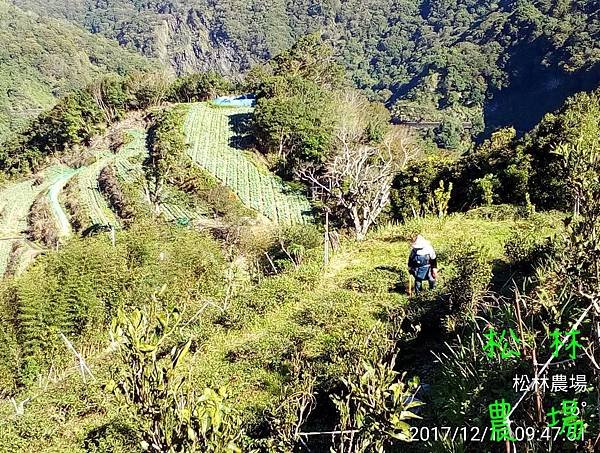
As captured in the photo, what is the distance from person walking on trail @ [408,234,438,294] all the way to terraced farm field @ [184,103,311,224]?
68.0 feet

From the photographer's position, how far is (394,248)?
11.6 metres

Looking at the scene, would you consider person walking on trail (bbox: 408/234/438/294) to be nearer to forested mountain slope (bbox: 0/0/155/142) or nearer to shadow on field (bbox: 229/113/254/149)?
shadow on field (bbox: 229/113/254/149)

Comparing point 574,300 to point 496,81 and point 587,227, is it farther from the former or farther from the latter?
point 496,81

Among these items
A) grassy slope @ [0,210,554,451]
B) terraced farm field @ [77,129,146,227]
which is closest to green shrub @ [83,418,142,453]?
grassy slope @ [0,210,554,451]

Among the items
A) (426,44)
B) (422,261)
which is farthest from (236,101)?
(426,44)

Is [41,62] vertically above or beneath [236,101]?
beneath

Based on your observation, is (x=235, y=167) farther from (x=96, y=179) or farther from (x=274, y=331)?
(x=274, y=331)

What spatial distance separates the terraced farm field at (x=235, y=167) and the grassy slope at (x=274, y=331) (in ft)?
59.3

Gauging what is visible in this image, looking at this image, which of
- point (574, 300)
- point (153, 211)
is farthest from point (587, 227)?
point (153, 211)

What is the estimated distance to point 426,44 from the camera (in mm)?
145625

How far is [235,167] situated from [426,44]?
12667cm

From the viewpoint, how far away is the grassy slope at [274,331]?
269 inches

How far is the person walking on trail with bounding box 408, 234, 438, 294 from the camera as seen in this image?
8.17 metres

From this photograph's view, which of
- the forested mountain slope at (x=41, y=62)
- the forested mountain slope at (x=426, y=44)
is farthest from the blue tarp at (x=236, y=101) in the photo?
the forested mountain slope at (x=41, y=62)
